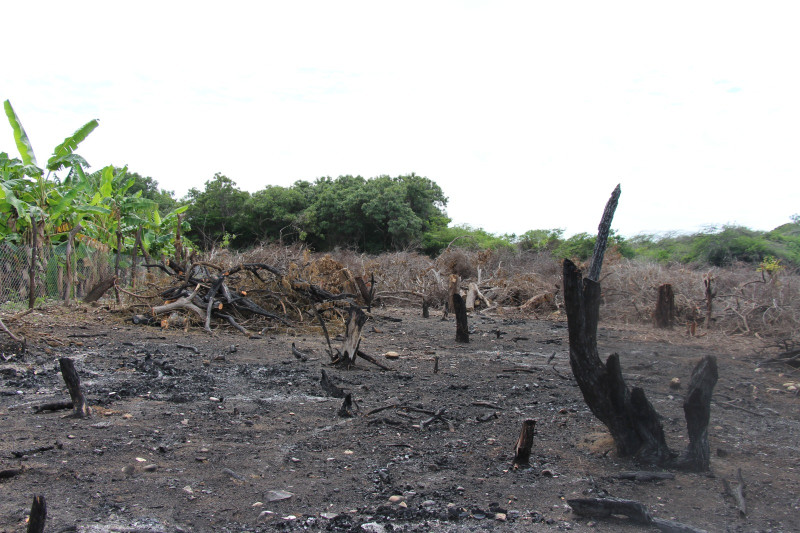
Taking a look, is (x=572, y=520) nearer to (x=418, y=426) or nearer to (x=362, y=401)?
(x=418, y=426)

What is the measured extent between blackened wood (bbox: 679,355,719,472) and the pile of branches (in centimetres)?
704

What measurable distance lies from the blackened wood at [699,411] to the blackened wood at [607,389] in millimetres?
155

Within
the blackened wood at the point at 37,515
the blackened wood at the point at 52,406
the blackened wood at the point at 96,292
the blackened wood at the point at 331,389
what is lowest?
the blackened wood at the point at 52,406

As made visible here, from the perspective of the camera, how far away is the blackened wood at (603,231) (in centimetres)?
357

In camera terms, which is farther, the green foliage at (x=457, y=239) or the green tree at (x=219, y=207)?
the green tree at (x=219, y=207)

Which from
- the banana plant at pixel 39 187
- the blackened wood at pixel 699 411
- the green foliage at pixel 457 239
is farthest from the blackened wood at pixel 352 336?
the green foliage at pixel 457 239

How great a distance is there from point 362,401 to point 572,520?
106 inches

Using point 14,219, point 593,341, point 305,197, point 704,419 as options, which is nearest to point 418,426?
point 593,341

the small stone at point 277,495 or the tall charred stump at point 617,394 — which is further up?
the tall charred stump at point 617,394

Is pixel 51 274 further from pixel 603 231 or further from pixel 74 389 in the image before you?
pixel 603 231

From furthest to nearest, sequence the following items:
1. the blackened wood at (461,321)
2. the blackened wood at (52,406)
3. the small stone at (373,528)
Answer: the blackened wood at (461,321) < the blackened wood at (52,406) < the small stone at (373,528)

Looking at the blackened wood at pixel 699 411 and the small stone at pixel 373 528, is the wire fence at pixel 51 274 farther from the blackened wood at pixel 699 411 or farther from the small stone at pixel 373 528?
the blackened wood at pixel 699 411

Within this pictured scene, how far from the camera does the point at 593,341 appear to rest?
380 cm

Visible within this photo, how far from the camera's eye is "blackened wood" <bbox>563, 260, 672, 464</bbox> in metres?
3.64
